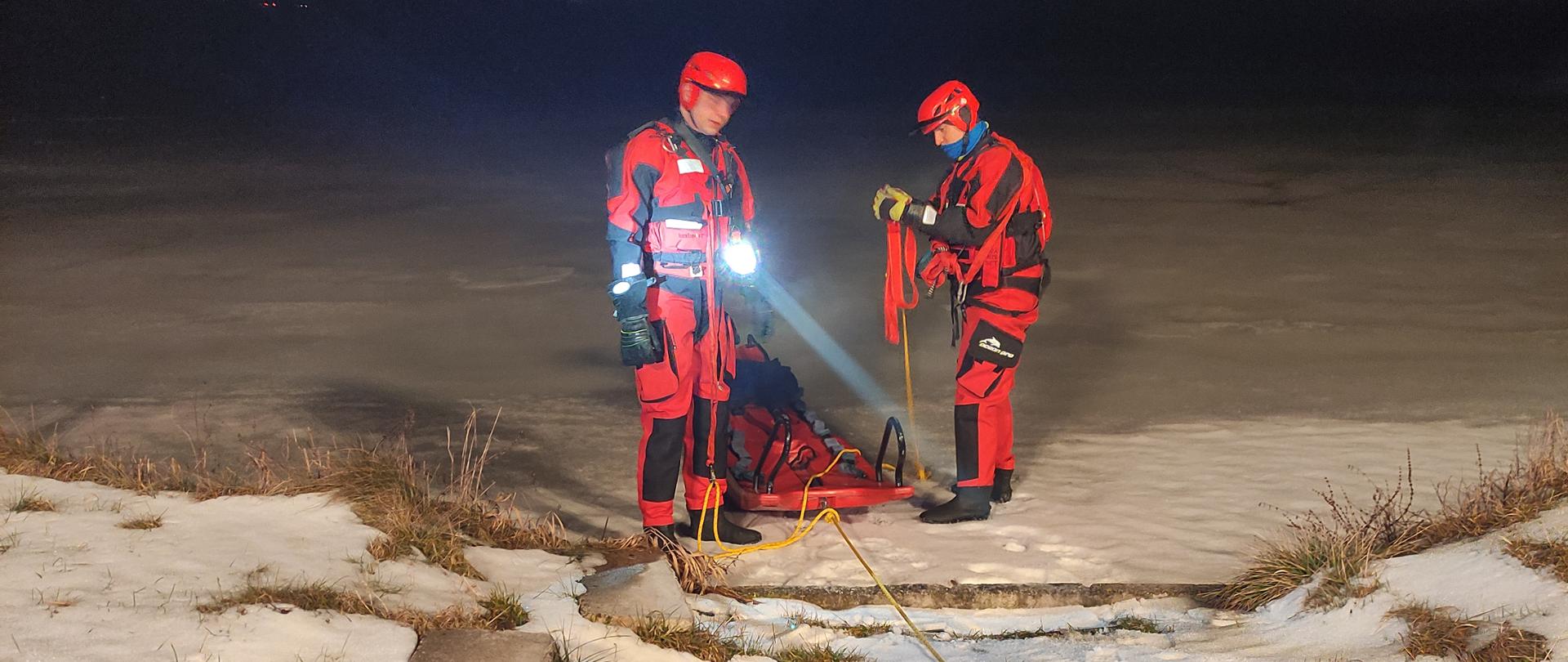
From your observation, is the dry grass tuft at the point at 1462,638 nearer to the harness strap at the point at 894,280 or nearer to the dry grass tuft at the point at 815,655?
the dry grass tuft at the point at 815,655

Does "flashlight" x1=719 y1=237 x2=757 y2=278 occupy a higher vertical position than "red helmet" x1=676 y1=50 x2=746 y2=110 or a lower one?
lower

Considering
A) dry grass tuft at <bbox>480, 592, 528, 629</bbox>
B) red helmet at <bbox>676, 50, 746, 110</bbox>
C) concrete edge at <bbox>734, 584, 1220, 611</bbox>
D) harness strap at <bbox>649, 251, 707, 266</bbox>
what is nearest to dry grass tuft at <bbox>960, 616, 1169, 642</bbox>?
concrete edge at <bbox>734, 584, 1220, 611</bbox>

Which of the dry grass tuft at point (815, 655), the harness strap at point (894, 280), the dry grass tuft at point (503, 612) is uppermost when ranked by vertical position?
the harness strap at point (894, 280)

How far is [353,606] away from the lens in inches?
161

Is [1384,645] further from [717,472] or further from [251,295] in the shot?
[251,295]

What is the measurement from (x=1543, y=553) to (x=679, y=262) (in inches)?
130

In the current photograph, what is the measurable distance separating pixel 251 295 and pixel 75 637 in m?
8.09

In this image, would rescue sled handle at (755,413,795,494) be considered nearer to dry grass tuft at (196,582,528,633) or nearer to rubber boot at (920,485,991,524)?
rubber boot at (920,485,991,524)

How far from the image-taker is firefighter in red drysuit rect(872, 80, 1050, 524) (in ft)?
19.3

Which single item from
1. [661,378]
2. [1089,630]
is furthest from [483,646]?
[1089,630]

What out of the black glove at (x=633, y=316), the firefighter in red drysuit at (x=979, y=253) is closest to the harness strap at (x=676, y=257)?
the black glove at (x=633, y=316)

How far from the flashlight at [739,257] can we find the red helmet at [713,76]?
2.10 feet

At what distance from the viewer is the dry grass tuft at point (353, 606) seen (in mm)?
4004

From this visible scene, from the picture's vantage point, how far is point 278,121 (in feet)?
94.7
